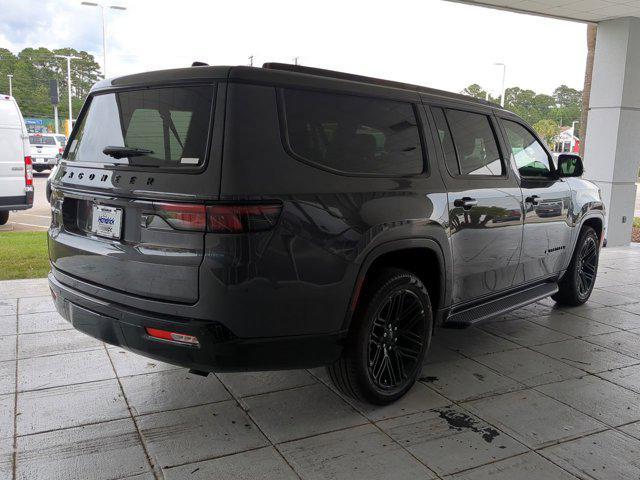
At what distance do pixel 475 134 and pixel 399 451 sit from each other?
7.44 ft

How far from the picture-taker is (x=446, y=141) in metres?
3.67

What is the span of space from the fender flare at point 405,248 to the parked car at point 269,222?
0.01m

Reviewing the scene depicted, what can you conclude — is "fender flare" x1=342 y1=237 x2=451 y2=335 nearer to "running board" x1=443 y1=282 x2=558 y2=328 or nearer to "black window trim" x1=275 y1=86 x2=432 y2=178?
"running board" x1=443 y1=282 x2=558 y2=328

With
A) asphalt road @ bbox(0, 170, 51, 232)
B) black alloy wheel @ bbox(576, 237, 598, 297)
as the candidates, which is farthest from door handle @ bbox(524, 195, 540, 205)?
asphalt road @ bbox(0, 170, 51, 232)

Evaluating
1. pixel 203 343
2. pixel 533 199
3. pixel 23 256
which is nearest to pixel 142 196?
pixel 203 343

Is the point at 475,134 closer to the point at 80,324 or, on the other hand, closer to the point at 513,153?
the point at 513,153

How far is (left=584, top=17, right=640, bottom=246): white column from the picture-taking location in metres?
8.85

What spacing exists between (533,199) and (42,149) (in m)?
26.8

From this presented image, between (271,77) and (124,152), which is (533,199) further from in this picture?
(124,152)

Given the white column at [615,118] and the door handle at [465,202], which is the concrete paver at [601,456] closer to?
the door handle at [465,202]

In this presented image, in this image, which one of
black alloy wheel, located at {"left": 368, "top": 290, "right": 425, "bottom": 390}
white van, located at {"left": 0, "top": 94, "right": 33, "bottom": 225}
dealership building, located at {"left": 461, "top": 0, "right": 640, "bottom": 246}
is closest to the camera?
black alloy wheel, located at {"left": 368, "top": 290, "right": 425, "bottom": 390}

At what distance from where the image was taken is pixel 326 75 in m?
3.09

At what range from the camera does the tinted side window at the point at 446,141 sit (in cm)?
362

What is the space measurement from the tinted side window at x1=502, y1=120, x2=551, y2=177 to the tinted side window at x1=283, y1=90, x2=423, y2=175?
4.47ft
